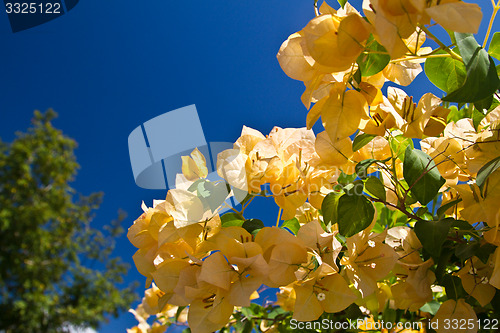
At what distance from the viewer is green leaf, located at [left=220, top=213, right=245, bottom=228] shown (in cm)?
44

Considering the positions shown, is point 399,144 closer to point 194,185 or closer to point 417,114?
point 417,114

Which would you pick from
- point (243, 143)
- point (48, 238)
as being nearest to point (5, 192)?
point (48, 238)

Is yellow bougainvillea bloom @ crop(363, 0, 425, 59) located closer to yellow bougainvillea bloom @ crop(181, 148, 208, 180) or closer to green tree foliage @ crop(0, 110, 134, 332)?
yellow bougainvillea bloom @ crop(181, 148, 208, 180)

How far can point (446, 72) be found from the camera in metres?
0.39

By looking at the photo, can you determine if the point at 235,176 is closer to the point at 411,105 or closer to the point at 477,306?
the point at 411,105

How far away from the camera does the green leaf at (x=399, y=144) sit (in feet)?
1.49

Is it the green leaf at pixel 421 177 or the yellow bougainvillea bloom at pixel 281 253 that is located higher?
the green leaf at pixel 421 177

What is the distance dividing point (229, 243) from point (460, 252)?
0.23 meters

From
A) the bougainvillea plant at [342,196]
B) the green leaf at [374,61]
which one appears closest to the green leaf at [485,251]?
the bougainvillea plant at [342,196]

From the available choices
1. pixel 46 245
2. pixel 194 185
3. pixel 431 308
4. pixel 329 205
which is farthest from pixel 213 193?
pixel 46 245

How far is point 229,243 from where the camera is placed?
38 centimetres

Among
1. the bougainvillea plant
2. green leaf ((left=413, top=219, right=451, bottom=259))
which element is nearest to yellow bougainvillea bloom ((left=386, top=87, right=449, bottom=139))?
the bougainvillea plant

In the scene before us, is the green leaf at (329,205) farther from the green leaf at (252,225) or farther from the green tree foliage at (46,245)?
the green tree foliage at (46,245)

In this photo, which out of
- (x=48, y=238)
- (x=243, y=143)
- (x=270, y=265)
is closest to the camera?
(x=270, y=265)
